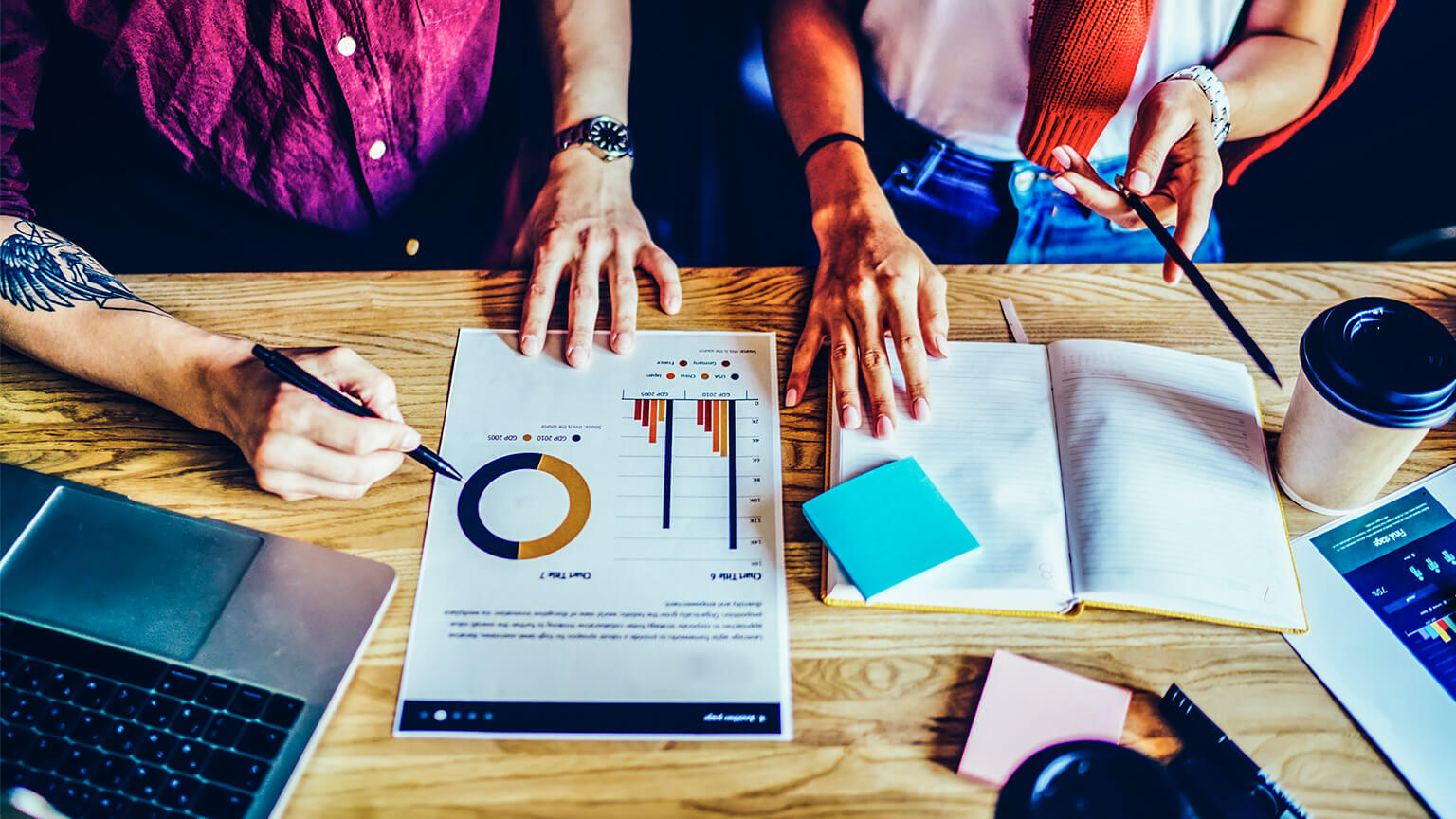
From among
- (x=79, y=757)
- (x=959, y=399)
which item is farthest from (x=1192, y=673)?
(x=79, y=757)

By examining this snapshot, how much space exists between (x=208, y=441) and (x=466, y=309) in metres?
0.28

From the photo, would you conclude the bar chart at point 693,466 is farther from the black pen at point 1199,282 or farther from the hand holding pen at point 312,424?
the black pen at point 1199,282

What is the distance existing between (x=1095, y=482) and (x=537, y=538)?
51cm

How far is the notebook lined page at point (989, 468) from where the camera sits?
64 centimetres

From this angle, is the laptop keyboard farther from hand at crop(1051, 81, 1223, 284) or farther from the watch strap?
the watch strap

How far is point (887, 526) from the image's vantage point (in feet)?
2.16

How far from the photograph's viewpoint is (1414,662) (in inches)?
24.6

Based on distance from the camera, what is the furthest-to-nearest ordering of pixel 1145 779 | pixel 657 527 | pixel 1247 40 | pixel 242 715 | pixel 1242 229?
1. pixel 1242 229
2. pixel 1247 40
3. pixel 657 527
4. pixel 242 715
5. pixel 1145 779

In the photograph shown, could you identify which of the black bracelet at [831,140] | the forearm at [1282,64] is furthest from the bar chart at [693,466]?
the forearm at [1282,64]

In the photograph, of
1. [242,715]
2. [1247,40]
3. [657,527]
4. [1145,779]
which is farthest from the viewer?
[1247,40]

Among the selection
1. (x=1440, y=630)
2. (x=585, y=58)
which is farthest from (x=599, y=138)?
(x=1440, y=630)

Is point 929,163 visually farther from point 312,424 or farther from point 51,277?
point 51,277

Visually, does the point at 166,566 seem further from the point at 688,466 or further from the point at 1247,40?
the point at 1247,40

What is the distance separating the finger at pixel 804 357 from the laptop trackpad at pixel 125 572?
513mm
